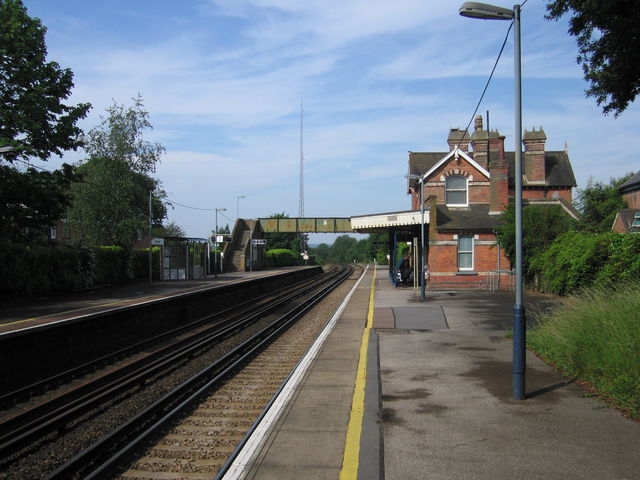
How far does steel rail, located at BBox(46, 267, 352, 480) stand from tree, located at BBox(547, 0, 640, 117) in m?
9.52

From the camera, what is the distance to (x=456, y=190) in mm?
32656

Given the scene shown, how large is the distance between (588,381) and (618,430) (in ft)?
7.10

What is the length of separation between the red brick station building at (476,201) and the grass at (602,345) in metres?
15.5

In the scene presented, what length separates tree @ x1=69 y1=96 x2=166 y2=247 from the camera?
1535 inches

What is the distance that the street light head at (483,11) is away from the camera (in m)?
7.71

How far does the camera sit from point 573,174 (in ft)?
135

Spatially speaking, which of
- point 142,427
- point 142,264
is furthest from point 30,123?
point 142,427

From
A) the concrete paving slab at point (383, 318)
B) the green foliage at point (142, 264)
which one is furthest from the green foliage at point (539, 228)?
the green foliage at point (142, 264)

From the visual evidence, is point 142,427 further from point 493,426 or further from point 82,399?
point 493,426

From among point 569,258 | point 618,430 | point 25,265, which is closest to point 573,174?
point 569,258

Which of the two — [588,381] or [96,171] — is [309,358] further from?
[96,171]

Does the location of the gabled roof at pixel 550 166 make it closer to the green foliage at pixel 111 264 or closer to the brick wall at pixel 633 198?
the brick wall at pixel 633 198

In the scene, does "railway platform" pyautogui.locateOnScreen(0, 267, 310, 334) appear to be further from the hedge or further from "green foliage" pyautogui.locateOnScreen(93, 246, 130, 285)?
"green foliage" pyautogui.locateOnScreen(93, 246, 130, 285)

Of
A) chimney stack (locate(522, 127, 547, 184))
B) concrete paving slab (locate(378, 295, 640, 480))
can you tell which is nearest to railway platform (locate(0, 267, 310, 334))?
concrete paving slab (locate(378, 295, 640, 480))
